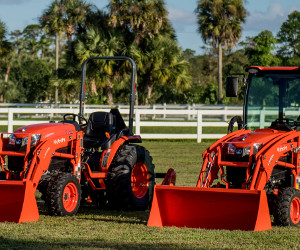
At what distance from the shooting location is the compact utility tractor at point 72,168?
873 centimetres

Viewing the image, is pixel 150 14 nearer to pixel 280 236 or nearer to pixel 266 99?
pixel 266 99

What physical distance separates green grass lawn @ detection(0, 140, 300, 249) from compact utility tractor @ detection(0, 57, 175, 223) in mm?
300

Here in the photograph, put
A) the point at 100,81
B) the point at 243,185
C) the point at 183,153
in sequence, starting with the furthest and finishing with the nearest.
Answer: the point at 100,81, the point at 183,153, the point at 243,185

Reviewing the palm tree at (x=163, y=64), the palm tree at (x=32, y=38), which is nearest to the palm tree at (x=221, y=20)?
the palm tree at (x=163, y=64)

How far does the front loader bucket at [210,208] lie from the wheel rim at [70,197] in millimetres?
1212

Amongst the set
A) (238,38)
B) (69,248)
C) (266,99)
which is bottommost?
(69,248)

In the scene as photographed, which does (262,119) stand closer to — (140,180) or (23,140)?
(140,180)

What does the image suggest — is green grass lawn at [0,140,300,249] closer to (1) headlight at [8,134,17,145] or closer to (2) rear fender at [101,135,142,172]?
(2) rear fender at [101,135,142,172]

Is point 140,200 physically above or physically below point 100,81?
below

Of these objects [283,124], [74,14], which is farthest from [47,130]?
[74,14]

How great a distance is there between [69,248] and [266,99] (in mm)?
4317

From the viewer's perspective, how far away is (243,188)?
28.2ft

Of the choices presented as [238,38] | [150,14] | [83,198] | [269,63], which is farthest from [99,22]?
[83,198]

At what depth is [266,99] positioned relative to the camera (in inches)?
404
